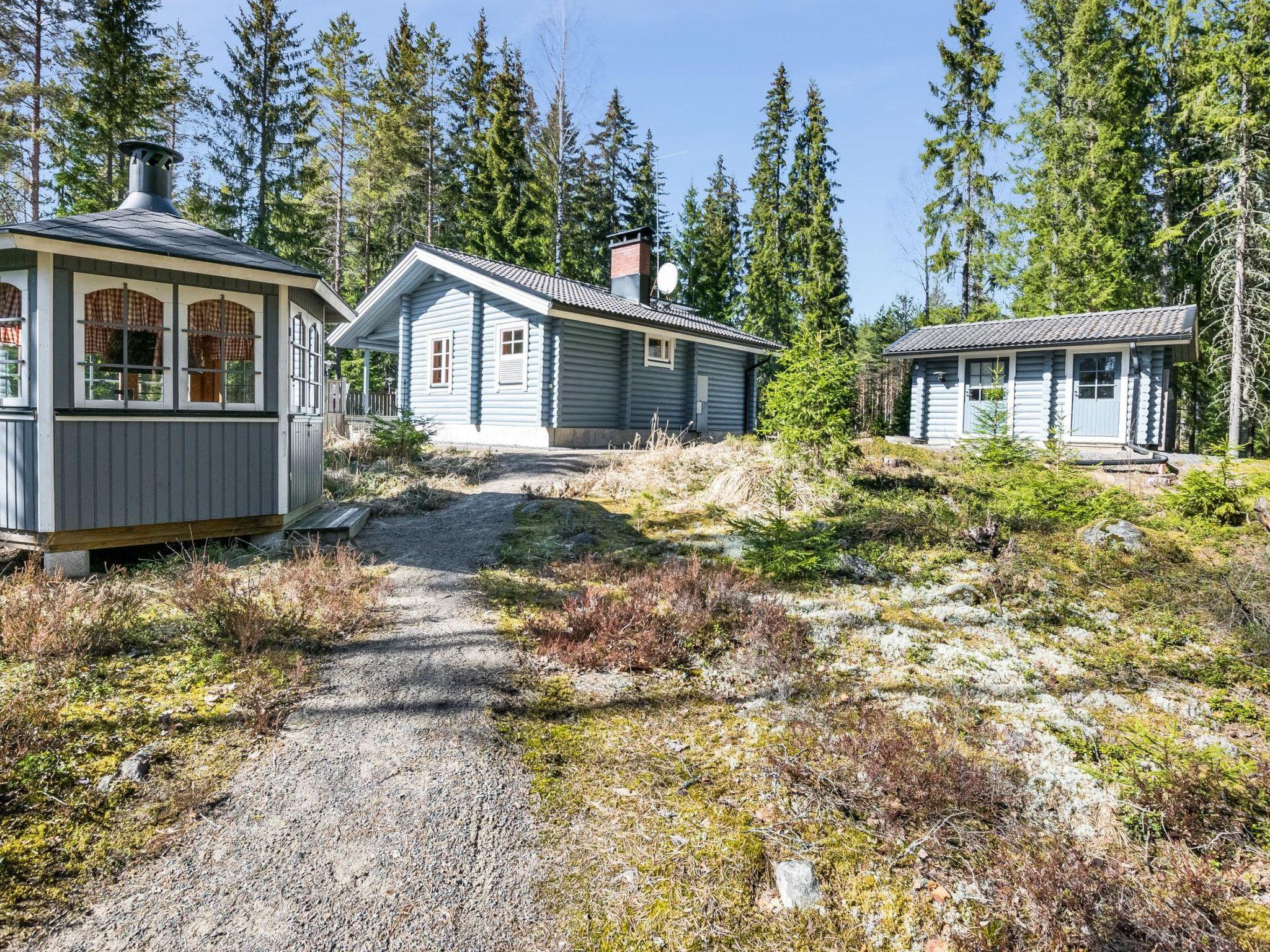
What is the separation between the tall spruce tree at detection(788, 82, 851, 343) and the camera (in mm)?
28469

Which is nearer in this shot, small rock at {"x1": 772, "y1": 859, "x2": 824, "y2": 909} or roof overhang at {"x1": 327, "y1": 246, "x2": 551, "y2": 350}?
small rock at {"x1": 772, "y1": 859, "x2": 824, "y2": 909}

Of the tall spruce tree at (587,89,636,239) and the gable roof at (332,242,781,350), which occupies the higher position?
the tall spruce tree at (587,89,636,239)

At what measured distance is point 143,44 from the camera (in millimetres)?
21172

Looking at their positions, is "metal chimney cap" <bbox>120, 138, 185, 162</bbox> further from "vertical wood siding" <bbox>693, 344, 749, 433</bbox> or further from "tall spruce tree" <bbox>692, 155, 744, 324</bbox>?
"tall spruce tree" <bbox>692, 155, 744, 324</bbox>

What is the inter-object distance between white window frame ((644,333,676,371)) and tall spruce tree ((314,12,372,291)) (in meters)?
17.7

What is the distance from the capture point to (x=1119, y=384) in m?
17.0

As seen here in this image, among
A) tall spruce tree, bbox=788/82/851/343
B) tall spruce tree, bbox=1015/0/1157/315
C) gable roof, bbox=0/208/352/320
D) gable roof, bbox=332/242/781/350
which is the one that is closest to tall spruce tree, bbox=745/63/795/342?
tall spruce tree, bbox=788/82/851/343

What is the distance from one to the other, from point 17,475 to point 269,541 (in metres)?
2.18

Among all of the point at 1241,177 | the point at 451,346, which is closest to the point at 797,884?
the point at 451,346

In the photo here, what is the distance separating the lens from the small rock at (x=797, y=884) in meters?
2.60

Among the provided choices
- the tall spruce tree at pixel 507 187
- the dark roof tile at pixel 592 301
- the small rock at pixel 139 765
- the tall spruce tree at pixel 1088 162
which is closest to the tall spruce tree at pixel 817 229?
the tall spruce tree at pixel 1088 162

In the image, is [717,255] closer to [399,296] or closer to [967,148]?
[967,148]

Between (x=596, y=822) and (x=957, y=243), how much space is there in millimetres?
28311

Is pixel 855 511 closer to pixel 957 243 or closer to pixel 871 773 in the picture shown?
pixel 871 773
